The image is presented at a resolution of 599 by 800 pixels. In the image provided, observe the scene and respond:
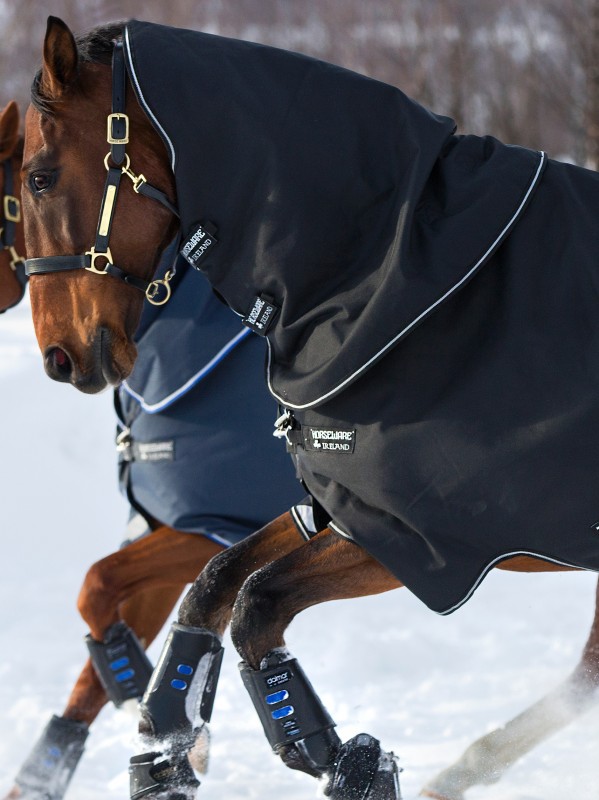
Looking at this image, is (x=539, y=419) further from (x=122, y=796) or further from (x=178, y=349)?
(x=122, y=796)

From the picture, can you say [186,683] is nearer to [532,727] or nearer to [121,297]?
[121,297]

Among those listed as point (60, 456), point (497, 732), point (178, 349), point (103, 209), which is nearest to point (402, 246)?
point (103, 209)

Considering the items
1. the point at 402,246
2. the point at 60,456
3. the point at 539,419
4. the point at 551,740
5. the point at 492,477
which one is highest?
the point at 402,246

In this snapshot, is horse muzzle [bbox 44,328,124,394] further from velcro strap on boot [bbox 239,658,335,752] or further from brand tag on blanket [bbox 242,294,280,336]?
velcro strap on boot [bbox 239,658,335,752]

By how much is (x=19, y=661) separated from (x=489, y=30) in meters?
12.5

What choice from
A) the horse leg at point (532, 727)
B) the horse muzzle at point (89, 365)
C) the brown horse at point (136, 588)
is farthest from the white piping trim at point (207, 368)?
the horse leg at point (532, 727)

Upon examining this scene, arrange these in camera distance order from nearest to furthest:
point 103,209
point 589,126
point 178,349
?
point 103,209, point 178,349, point 589,126

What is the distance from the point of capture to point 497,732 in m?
3.10

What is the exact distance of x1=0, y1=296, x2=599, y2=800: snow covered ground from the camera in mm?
3227

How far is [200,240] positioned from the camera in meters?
2.16

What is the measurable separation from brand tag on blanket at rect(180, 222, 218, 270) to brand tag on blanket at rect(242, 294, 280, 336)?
0.14m

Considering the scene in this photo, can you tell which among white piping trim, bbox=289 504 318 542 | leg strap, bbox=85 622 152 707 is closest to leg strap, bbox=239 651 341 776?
white piping trim, bbox=289 504 318 542

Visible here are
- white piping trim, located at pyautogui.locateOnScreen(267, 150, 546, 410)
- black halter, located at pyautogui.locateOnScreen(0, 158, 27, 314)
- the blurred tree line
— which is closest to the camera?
white piping trim, located at pyautogui.locateOnScreen(267, 150, 546, 410)

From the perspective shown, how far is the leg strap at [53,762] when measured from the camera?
314 cm
